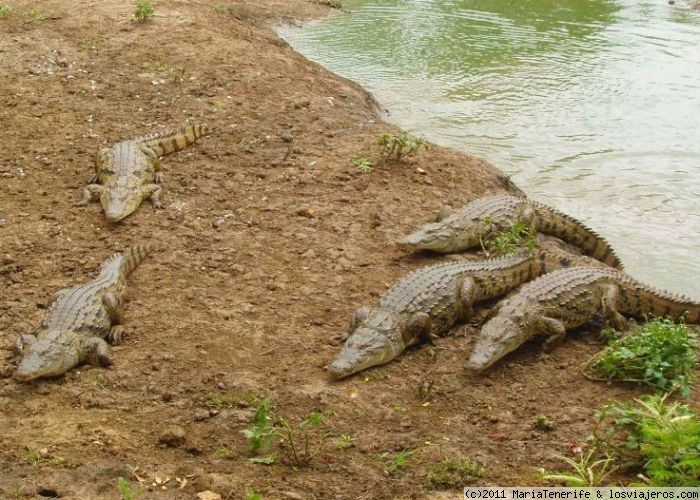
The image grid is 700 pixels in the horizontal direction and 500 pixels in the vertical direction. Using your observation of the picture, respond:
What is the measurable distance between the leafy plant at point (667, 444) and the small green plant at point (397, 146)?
13.6 feet

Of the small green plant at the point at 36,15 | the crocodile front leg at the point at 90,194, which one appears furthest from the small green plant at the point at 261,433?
the small green plant at the point at 36,15

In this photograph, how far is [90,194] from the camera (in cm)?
684

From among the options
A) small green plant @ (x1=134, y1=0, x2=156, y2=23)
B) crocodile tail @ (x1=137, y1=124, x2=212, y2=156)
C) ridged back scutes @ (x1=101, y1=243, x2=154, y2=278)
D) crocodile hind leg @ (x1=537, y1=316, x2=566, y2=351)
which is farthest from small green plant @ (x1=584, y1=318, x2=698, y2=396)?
small green plant @ (x1=134, y1=0, x2=156, y2=23)

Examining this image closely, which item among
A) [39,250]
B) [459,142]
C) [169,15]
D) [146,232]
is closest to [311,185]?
[146,232]

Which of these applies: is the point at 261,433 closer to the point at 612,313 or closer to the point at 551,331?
the point at 551,331

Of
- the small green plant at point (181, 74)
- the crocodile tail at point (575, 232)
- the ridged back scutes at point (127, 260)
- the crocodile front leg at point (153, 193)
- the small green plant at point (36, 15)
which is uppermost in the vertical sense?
the small green plant at point (36, 15)

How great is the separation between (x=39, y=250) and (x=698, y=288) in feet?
18.0

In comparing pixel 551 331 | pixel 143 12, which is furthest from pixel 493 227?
pixel 143 12

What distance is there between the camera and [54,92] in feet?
28.3

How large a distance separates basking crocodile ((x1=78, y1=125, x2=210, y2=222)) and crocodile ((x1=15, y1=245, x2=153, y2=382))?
1.06m

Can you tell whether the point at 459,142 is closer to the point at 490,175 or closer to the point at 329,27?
the point at 490,175

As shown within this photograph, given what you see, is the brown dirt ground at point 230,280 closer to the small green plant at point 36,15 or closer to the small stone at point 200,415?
the small stone at point 200,415

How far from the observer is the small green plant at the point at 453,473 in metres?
3.76

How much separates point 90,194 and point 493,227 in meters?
3.49
